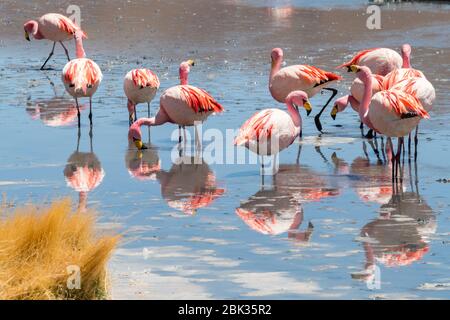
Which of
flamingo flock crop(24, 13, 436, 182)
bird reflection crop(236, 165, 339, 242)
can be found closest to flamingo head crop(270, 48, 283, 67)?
flamingo flock crop(24, 13, 436, 182)

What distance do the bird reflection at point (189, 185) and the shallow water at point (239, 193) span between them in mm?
20

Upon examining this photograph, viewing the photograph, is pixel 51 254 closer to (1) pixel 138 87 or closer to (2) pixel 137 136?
(2) pixel 137 136

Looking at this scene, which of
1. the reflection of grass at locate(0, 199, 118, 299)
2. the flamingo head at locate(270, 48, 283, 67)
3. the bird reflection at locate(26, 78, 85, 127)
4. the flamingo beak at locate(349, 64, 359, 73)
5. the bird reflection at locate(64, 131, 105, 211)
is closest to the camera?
the reflection of grass at locate(0, 199, 118, 299)

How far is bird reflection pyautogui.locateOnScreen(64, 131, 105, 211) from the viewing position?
1132 centimetres

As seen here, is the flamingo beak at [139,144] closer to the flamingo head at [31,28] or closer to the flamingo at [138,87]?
the flamingo at [138,87]

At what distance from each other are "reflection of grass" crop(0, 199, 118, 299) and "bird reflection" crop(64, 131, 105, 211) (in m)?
2.44

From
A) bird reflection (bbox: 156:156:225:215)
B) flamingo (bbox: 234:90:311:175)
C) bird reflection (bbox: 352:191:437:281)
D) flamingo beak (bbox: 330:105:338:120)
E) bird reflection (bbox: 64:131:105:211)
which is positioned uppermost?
flamingo (bbox: 234:90:311:175)

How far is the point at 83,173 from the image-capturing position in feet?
39.7

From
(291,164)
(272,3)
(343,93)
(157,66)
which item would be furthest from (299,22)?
(291,164)

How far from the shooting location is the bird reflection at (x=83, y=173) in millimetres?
11320

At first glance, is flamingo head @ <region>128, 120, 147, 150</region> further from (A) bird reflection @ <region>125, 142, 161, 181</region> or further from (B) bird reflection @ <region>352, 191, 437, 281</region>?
(B) bird reflection @ <region>352, 191, 437, 281</region>

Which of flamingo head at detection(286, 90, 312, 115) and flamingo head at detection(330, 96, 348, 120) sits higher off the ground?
flamingo head at detection(286, 90, 312, 115)

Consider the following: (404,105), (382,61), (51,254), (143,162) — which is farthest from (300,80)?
(51,254)

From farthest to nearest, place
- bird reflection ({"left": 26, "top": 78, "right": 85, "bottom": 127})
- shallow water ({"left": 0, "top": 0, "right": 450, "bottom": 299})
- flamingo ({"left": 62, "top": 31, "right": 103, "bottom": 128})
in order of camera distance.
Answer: bird reflection ({"left": 26, "top": 78, "right": 85, "bottom": 127})
flamingo ({"left": 62, "top": 31, "right": 103, "bottom": 128})
shallow water ({"left": 0, "top": 0, "right": 450, "bottom": 299})
